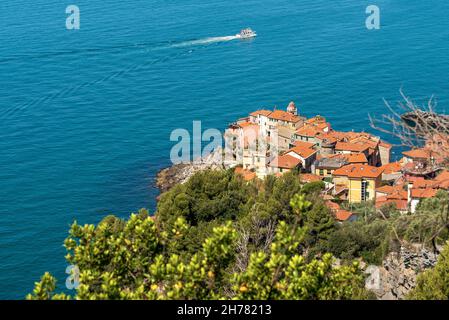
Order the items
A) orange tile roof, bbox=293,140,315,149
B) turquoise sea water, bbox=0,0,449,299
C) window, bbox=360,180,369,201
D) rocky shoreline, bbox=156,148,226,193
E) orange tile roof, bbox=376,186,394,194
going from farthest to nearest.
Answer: rocky shoreline, bbox=156,148,226,193 → orange tile roof, bbox=293,140,315,149 → turquoise sea water, bbox=0,0,449,299 → window, bbox=360,180,369,201 → orange tile roof, bbox=376,186,394,194

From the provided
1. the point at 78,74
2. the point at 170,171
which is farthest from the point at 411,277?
the point at 78,74

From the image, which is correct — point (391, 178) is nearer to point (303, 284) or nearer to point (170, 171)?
point (170, 171)

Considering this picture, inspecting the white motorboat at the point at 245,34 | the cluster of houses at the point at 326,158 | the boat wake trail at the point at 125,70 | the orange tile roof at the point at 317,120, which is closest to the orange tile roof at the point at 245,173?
the cluster of houses at the point at 326,158

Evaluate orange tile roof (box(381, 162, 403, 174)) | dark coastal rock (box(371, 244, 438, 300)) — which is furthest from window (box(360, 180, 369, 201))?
dark coastal rock (box(371, 244, 438, 300))

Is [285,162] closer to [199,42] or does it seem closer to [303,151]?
[303,151]

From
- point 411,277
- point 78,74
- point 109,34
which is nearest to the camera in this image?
point 411,277

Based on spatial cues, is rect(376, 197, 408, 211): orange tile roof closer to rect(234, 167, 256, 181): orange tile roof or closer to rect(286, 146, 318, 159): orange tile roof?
rect(286, 146, 318, 159): orange tile roof

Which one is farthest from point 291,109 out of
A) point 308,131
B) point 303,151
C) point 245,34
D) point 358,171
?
point 245,34

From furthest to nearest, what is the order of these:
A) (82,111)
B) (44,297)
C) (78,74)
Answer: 1. (78,74)
2. (82,111)
3. (44,297)
